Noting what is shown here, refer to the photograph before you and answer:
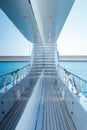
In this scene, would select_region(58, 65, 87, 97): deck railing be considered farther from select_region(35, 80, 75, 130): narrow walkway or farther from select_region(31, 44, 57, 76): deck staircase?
select_region(31, 44, 57, 76): deck staircase

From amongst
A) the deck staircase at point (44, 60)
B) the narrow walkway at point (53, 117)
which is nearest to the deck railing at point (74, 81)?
the narrow walkway at point (53, 117)

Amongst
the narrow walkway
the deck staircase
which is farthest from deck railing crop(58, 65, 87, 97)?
the deck staircase

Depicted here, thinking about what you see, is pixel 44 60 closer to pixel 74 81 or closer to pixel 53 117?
pixel 74 81

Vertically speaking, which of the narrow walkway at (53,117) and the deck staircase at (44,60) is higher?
the deck staircase at (44,60)

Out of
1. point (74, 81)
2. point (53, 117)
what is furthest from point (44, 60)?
point (53, 117)

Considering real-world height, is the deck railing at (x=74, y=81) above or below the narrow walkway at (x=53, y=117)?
above

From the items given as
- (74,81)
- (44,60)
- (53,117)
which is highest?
(44,60)

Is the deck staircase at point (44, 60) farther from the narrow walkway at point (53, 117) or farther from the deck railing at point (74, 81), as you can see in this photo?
the narrow walkway at point (53, 117)

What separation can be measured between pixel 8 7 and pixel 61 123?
277 centimetres

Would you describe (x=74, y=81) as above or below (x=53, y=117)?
above

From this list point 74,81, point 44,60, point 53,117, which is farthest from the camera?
point 44,60

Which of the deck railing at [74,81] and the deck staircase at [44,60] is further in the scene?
the deck staircase at [44,60]

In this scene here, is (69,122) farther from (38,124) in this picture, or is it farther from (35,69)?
(35,69)

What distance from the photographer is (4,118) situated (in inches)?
152
